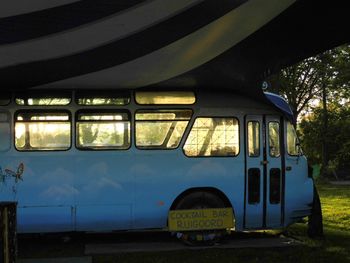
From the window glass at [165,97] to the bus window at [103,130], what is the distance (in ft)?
1.30

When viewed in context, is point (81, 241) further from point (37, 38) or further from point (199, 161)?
point (37, 38)

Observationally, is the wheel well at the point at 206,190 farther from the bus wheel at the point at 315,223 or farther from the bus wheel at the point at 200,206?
the bus wheel at the point at 315,223

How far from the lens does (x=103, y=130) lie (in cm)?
920

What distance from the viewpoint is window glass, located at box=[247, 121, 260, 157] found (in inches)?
372

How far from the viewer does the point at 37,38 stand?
24.0ft

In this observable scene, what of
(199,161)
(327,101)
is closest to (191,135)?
(199,161)

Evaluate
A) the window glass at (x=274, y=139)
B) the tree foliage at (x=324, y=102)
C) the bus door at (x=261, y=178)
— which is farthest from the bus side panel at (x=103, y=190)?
the tree foliage at (x=324, y=102)

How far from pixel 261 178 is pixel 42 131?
12.0 feet

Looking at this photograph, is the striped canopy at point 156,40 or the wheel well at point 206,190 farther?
the wheel well at point 206,190

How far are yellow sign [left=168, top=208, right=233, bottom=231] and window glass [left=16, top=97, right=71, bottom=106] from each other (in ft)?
8.20

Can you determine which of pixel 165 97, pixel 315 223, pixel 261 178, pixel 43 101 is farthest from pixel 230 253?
pixel 43 101

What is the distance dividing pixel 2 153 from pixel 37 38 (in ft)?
7.95

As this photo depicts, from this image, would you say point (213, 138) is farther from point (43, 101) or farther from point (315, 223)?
point (43, 101)

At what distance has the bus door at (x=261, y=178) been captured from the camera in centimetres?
937
